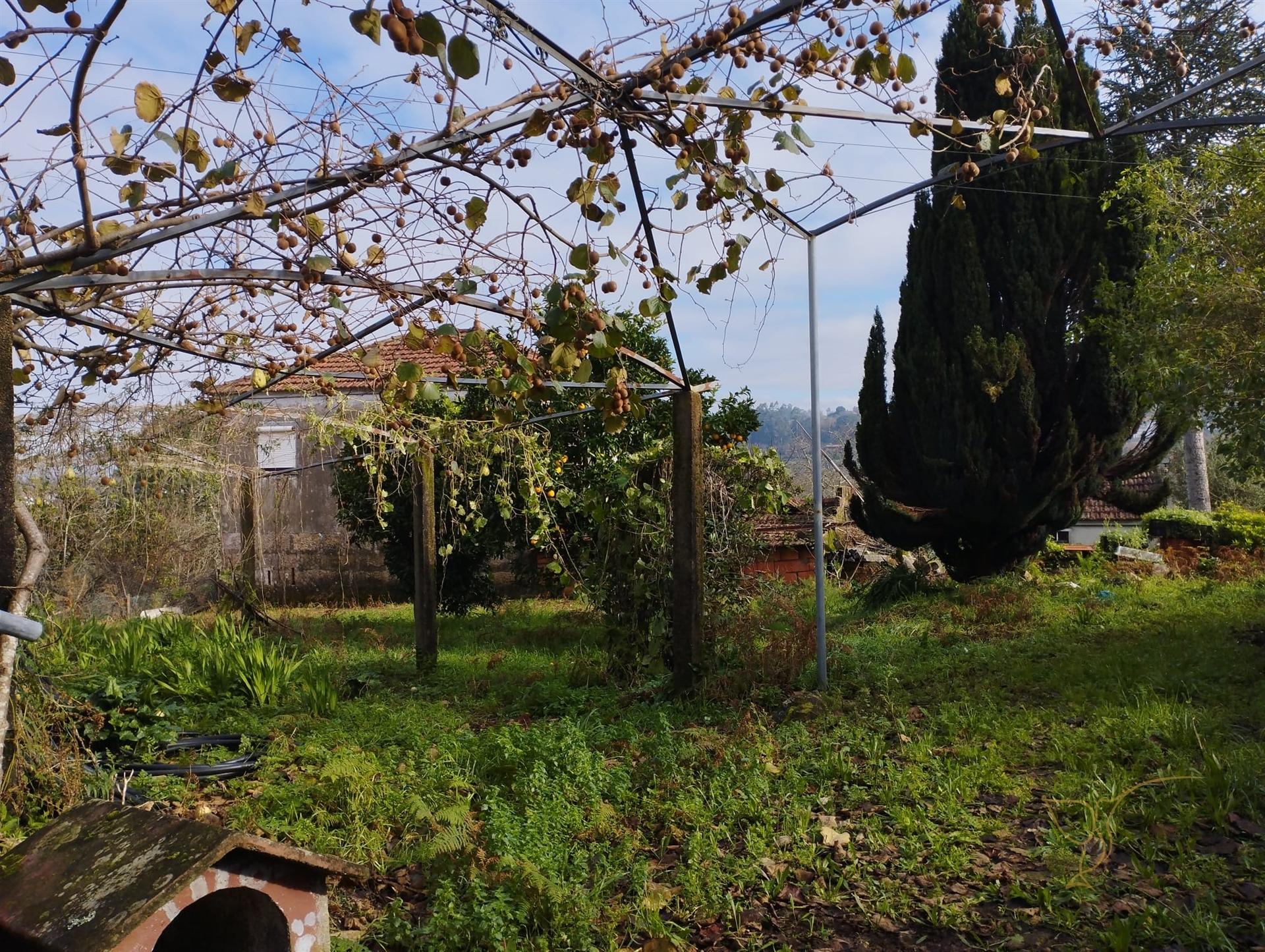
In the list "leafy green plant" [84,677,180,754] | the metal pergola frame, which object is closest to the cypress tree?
the metal pergola frame

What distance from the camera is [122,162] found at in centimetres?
221

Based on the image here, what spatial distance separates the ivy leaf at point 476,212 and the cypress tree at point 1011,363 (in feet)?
24.8

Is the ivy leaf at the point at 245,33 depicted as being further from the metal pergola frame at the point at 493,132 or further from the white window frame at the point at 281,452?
the white window frame at the point at 281,452

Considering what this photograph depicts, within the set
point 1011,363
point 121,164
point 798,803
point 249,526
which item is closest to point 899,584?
point 1011,363

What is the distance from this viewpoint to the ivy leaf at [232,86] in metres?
2.24

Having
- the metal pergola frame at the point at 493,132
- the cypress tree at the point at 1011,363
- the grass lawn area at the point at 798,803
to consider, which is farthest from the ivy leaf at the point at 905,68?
the cypress tree at the point at 1011,363

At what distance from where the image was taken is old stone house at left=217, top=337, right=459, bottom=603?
30.6ft

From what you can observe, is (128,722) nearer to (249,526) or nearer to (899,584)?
(249,526)

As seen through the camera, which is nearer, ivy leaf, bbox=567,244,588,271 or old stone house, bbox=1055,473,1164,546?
ivy leaf, bbox=567,244,588,271

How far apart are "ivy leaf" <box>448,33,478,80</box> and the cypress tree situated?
8.06m

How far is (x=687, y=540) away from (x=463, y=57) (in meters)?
4.05

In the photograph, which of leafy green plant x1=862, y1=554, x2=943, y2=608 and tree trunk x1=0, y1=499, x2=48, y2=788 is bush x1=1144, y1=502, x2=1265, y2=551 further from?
tree trunk x1=0, y1=499, x2=48, y2=788

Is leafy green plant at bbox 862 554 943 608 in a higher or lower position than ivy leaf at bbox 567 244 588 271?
lower

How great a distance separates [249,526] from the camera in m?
9.54
